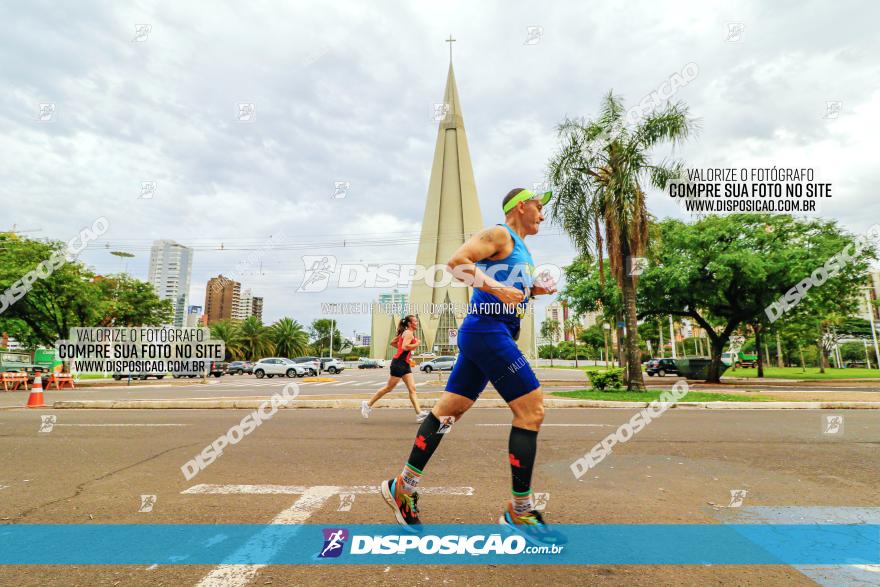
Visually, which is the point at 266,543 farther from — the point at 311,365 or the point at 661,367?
the point at 661,367

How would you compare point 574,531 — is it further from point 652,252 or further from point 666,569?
point 652,252

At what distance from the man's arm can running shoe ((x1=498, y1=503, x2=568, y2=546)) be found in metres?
1.18

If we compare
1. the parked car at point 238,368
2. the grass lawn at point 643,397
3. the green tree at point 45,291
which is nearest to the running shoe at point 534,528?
the grass lawn at point 643,397

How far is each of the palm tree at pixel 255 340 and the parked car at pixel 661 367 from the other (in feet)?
156

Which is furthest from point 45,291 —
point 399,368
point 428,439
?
point 428,439

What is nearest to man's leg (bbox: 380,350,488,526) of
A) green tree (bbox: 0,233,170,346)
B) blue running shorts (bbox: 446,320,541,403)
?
blue running shorts (bbox: 446,320,541,403)

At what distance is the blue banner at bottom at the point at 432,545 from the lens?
2.25 meters

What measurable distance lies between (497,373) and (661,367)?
34716mm

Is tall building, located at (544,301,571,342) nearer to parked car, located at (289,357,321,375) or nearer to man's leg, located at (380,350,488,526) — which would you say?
parked car, located at (289,357,321,375)

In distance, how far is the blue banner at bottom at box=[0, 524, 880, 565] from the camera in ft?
7.39

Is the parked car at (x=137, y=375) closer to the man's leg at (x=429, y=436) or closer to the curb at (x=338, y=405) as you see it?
the curb at (x=338, y=405)

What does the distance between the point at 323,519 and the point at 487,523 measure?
101 cm

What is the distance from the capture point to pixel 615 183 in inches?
523

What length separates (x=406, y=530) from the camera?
263 centimetres
